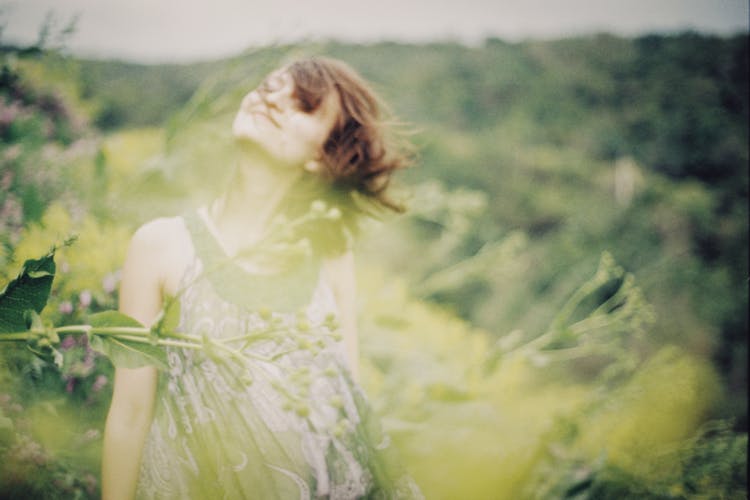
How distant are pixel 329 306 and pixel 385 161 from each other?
40cm

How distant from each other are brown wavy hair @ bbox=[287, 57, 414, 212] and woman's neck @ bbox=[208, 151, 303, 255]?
0.13 meters

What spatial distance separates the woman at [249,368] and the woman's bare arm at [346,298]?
0.04 metres

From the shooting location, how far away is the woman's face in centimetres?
76

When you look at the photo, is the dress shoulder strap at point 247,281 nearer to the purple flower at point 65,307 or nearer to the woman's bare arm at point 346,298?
the woman's bare arm at point 346,298

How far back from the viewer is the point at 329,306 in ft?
2.90

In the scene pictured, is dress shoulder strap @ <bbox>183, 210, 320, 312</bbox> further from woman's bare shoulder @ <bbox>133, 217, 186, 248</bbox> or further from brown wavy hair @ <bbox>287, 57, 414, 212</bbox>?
brown wavy hair @ <bbox>287, 57, 414, 212</bbox>

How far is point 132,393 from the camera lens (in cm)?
68

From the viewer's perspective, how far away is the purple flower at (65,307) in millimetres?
748

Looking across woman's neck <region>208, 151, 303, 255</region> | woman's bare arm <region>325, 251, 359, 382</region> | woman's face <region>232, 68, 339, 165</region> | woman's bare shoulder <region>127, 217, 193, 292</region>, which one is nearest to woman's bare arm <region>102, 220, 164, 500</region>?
woman's bare shoulder <region>127, 217, 193, 292</region>

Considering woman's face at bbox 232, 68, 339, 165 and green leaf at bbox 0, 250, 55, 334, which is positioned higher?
woman's face at bbox 232, 68, 339, 165

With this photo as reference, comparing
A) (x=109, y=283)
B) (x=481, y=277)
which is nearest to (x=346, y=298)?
(x=109, y=283)

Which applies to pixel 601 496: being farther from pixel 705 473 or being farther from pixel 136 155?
pixel 136 155

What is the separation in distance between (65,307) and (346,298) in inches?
20.7

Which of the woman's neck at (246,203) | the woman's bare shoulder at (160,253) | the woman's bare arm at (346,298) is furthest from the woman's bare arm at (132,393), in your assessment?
the woman's bare arm at (346,298)
